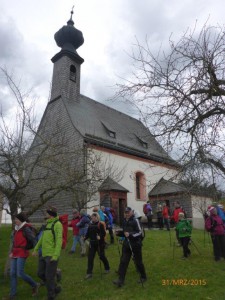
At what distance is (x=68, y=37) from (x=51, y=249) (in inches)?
1032

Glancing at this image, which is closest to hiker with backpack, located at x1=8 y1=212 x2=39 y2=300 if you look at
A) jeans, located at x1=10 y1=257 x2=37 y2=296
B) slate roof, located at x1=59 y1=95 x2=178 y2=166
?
jeans, located at x1=10 y1=257 x2=37 y2=296

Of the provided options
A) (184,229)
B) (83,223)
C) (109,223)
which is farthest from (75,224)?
(184,229)

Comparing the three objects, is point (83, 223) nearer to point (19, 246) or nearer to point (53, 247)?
point (19, 246)

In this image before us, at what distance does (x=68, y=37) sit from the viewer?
29.2 meters

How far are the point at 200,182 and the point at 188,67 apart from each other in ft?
9.59

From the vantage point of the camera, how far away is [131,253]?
24.5 feet

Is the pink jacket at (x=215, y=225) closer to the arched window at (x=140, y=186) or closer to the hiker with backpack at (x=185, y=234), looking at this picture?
the hiker with backpack at (x=185, y=234)

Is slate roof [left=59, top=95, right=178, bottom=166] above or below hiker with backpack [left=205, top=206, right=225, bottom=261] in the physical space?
above

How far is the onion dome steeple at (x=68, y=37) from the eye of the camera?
29.2m

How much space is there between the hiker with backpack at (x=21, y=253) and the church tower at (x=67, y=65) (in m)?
20.3

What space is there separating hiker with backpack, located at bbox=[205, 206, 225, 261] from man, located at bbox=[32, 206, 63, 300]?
522 centimetres

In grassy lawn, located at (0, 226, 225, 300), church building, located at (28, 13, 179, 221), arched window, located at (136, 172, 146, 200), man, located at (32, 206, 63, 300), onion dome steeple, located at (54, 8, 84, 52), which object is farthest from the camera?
onion dome steeple, located at (54, 8, 84, 52)

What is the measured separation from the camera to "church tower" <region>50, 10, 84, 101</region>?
27.3 m

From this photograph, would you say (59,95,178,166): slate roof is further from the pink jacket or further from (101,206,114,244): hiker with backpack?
the pink jacket
